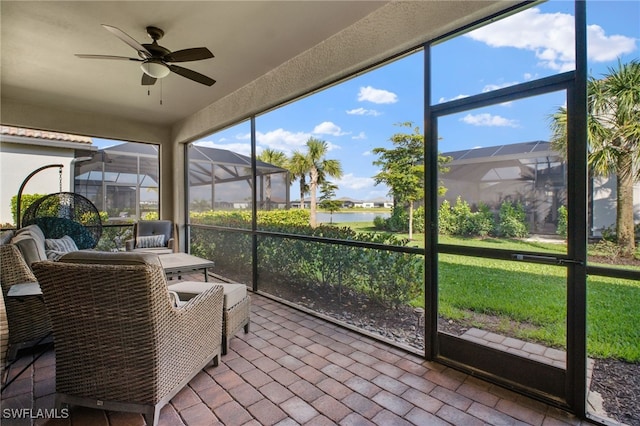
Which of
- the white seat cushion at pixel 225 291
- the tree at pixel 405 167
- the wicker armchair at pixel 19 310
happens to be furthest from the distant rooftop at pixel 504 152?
the wicker armchair at pixel 19 310

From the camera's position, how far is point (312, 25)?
2.88 m

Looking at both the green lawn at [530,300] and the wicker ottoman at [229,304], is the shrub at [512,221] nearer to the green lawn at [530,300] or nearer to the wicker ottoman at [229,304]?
the green lawn at [530,300]

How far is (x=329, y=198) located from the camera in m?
3.45

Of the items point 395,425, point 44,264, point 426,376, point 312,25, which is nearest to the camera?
point 44,264

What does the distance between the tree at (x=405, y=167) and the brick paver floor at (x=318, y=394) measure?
1121mm

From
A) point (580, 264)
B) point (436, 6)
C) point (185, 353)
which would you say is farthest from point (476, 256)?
point (185, 353)

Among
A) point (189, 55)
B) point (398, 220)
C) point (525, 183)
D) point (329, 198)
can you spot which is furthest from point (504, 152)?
point (189, 55)

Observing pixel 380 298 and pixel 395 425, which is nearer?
pixel 395 425

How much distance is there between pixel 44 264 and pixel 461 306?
2731mm

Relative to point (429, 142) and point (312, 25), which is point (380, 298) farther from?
point (312, 25)

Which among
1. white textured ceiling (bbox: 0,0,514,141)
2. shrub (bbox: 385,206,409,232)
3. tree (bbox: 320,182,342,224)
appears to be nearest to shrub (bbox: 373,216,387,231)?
shrub (bbox: 385,206,409,232)

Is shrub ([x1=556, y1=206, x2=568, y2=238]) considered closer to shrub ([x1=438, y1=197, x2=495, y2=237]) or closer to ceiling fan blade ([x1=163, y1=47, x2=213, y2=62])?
shrub ([x1=438, y1=197, x2=495, y2=237])

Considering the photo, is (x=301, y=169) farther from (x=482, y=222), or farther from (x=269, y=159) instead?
(x=482, y=222)

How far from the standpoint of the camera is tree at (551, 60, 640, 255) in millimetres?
1688
